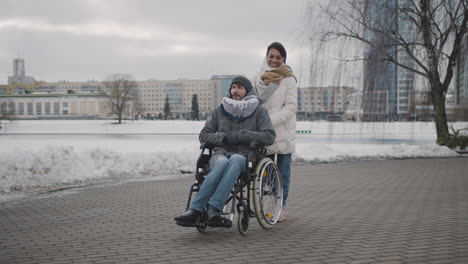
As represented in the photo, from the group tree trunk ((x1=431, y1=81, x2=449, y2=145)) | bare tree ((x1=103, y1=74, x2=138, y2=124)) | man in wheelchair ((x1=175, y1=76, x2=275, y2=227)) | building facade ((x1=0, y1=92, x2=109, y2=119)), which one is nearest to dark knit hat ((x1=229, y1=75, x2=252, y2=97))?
man in wheelchair ((x1=175, y1=76, x2=275, y2=227))

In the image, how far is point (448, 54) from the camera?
19.1 meters

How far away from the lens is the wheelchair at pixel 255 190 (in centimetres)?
558

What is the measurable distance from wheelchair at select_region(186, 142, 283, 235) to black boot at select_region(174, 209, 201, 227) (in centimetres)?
14

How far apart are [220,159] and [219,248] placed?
3.17 feet

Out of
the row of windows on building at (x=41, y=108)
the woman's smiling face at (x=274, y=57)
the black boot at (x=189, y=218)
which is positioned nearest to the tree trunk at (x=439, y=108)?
the woman's smiling face at (x=274, y=57)

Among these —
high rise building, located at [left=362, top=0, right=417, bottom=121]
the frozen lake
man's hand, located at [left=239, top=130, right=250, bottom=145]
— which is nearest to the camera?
man's hand, located at [left=239, top=130, right=250, bottom=145]

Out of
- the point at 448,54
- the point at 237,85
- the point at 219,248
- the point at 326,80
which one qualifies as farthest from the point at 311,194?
the point at 448,54

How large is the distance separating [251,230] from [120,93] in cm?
9626

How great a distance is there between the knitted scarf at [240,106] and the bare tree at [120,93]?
9056cm

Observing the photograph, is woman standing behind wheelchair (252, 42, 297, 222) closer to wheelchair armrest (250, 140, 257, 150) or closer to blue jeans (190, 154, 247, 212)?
wheelchair armrest (250, 140, 257, 150)

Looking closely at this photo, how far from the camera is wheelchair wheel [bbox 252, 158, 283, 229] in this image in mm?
5684

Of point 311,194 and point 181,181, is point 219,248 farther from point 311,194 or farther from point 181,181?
point 181,181

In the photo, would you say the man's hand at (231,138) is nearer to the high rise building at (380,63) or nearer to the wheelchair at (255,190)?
the wheelchair at (255,190)

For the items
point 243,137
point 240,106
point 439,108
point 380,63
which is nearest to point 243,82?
point 240,106
